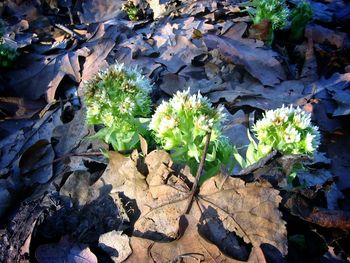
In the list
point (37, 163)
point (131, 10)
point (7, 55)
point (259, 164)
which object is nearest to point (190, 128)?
point (259, 164)

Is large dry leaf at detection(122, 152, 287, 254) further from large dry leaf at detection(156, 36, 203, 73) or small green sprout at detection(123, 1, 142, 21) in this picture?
small green sprout at detection(123, 1, 142, 21)

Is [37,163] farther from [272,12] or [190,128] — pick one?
[272,12]

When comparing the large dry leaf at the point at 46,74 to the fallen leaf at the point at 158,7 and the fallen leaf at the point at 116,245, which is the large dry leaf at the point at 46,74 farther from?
the fallen leaf at the point at 116,245

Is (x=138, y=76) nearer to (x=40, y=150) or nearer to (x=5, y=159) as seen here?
(x=40, y=150)

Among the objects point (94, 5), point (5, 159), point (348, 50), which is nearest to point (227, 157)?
point (5, 159)

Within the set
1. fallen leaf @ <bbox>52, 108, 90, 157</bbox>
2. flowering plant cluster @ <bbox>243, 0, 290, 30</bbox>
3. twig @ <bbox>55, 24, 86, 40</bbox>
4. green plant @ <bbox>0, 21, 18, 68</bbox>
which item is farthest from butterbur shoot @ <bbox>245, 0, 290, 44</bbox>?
green plant @ <bbox>0, 21, 18, 68</bbox>

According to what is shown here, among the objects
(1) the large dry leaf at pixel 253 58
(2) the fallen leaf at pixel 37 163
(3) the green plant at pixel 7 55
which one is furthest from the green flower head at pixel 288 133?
(3) the green plant at pixel 7 55
